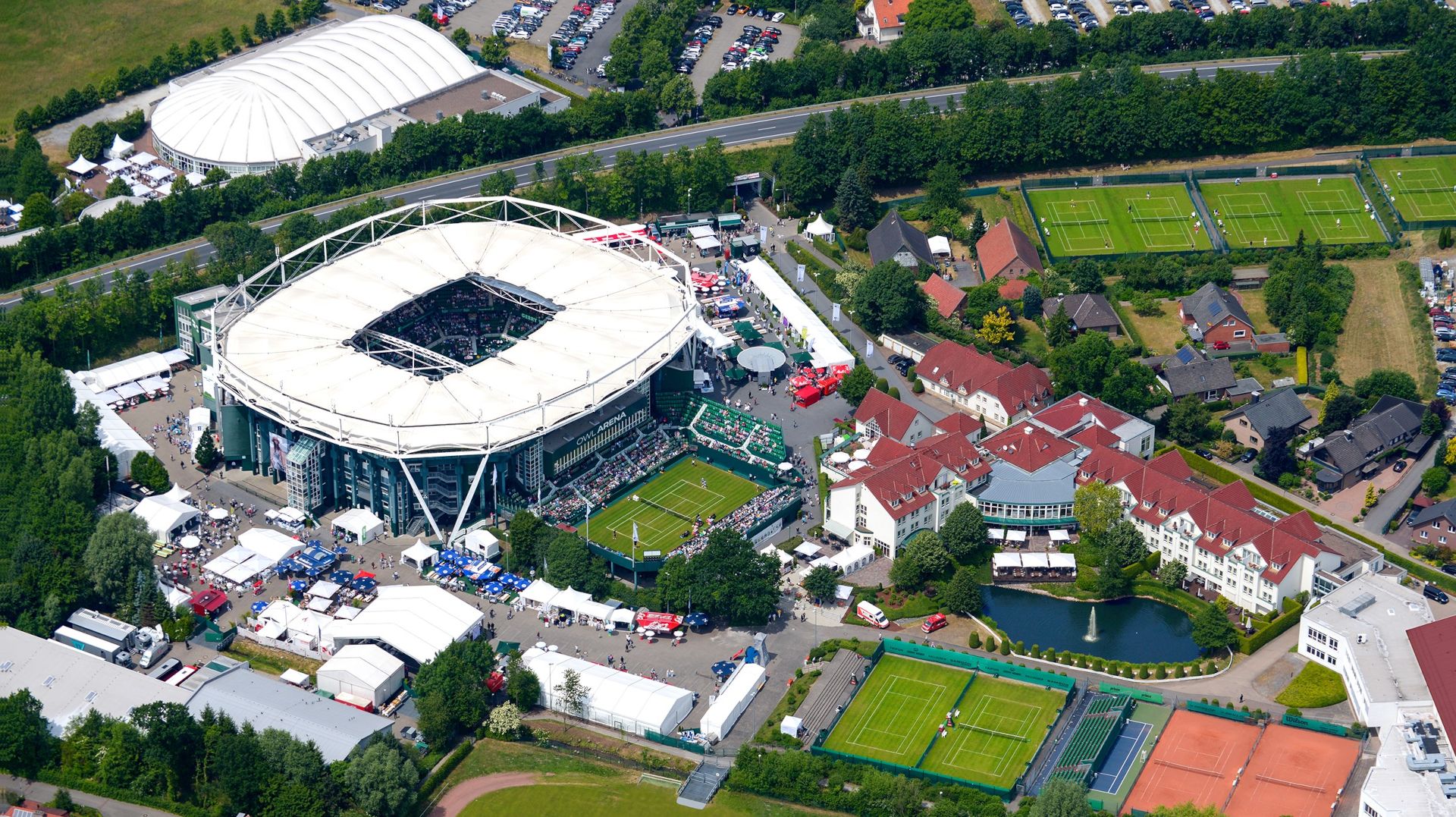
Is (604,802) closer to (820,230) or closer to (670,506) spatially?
(670,506)

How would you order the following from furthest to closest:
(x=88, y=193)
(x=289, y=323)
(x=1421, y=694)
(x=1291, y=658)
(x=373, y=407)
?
(x=88, y=193), (x=289, y=323), (x=373, y=407), (x=1291, y=658), (x=1421, y=694)

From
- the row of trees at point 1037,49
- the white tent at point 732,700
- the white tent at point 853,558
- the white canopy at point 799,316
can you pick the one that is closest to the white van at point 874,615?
the white tent at point 853,558

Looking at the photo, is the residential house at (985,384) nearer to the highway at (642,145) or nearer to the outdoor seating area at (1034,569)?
the outdoor seating area at (1034,569)

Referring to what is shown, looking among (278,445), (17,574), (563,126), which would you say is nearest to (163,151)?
(563,126)

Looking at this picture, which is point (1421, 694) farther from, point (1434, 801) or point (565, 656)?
point (565, 656)

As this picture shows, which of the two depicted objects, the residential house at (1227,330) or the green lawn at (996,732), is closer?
the green lawn at (996,732)

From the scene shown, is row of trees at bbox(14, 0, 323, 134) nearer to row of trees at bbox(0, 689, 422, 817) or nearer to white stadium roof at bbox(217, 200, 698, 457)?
white stadium roof at bbox(217, 200, 698, 457)

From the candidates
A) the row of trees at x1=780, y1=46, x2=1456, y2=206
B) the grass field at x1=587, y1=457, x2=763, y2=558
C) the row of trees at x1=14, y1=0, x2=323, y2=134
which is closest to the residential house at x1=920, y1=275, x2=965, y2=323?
the row of trees at x1=780, y1=46, x2=1456, y2=206
